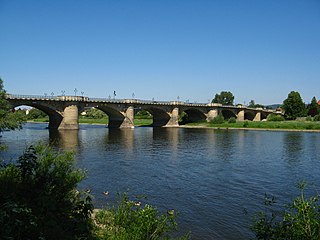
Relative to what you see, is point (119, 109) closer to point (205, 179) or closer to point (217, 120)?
point (217, 120)

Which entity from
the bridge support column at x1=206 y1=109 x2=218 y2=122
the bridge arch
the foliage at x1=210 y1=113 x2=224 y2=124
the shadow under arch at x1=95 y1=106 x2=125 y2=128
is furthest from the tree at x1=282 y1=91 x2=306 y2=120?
the shadow under arch at x1=95 y1=106 x2=125 y2=128

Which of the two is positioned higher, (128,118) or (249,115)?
(249,115)

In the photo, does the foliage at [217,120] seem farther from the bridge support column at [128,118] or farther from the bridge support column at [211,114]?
the bridge support column at [128,118]

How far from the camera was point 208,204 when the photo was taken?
1786cm

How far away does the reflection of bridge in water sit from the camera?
71438 millimetres

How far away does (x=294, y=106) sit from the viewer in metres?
112

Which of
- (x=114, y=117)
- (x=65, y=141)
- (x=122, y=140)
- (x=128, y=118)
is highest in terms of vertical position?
(x=114, y=117)

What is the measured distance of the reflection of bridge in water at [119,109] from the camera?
7144cm

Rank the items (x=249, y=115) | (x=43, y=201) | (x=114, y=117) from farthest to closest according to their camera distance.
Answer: (x=249, y=115), (x=114, y=117), (x=43, y=201)

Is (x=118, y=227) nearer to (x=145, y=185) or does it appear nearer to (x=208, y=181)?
(x=145, y=185)

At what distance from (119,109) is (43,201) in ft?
261

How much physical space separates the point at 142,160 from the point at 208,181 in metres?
11.4

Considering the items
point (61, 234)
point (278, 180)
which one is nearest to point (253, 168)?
point (278, 180)

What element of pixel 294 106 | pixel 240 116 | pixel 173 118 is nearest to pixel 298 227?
pixel 173 118
